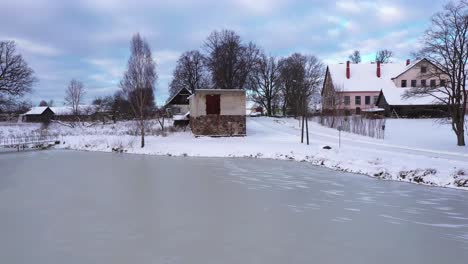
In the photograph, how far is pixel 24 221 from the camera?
877cm

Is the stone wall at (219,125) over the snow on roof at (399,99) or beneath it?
beneath

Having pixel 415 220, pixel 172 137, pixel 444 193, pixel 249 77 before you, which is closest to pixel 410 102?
pixel 249 77

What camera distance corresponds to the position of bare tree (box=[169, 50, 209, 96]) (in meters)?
59.3

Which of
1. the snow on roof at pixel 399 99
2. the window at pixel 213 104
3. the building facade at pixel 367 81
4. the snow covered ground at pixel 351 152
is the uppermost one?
the building facade at pixel 367 81

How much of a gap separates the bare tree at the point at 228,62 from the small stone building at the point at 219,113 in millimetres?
17918

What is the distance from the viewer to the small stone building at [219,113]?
3125cm

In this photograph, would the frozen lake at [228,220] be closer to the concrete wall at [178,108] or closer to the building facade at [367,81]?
the concrete wall at [178,108]

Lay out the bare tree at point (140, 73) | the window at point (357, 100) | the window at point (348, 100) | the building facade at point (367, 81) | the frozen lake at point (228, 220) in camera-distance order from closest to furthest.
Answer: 1. the frozen lake at point (228, 220)
2. the bare tree at point (140, 73)
3. the building facade at point (367, 81)
4. the window at point (348, 100)
5. the window at point (357, 100)

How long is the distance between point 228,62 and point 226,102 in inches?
750

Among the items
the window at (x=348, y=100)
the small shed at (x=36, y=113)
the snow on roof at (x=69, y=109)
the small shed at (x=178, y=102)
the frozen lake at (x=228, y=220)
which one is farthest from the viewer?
the small shed at (x=36, y=113)

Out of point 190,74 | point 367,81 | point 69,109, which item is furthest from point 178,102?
point 69,109

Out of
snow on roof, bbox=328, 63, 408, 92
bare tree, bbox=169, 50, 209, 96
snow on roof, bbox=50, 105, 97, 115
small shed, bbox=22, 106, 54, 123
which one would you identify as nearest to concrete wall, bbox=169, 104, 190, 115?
bare tree, bbox=169, 50, 209, 96

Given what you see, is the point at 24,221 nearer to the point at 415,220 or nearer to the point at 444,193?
the point at 415,220

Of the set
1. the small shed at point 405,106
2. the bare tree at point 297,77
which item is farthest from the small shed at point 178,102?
the small shed at point 405,106
